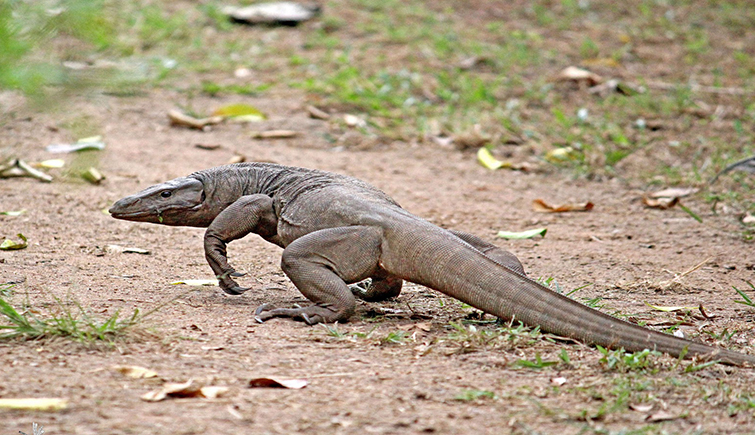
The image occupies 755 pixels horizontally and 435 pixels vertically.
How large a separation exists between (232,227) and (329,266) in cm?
60

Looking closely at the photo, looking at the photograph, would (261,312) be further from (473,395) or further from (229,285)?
(473,395)

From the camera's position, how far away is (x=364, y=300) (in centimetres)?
459

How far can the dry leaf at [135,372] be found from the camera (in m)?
3.10

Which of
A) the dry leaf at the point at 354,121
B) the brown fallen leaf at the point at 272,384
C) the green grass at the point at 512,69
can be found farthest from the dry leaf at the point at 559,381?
the dry leaf at the point at 354,121

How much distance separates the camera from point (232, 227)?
171 inches

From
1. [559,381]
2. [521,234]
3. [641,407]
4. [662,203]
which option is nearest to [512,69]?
→ [662,203]

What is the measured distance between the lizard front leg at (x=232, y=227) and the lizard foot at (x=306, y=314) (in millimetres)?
438

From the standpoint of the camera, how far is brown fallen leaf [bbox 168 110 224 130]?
8.62 m

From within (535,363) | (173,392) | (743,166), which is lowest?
(743,166)

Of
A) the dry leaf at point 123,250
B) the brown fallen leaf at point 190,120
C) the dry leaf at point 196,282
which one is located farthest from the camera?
the brown fallen leaf at point 190,120

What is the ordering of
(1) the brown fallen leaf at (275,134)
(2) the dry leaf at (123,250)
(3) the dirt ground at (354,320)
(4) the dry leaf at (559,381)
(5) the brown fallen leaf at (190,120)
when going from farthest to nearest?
(5) the brown fallen leaf at (190,120), (1) the brown fallen leaf at (275,134), (2) the dry leaf at (123,250), (4) the dry leaf at (559,381), (3) the dirt ground at (354,320)

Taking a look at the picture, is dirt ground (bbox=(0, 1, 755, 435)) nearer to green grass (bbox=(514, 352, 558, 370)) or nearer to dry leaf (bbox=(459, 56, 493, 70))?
green grass (bbox=(514, 352, 558, 370))

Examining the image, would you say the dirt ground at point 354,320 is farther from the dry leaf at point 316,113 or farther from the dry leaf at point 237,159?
the dry leaf at point 316,113

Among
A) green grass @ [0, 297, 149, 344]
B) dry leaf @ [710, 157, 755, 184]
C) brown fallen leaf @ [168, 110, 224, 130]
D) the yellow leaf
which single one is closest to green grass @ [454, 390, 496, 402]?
green grass @ [0, 297, 149, 344]
